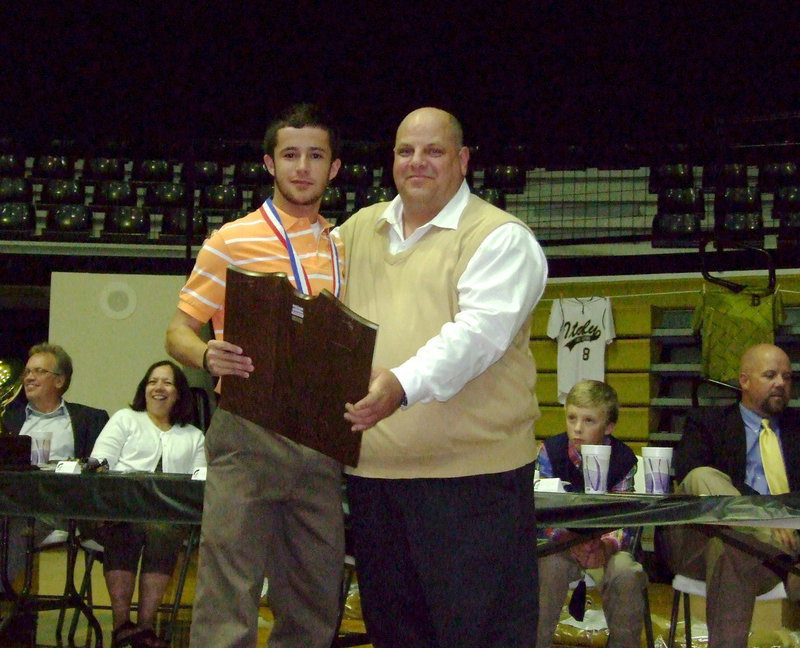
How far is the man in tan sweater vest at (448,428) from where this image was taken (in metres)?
2.00

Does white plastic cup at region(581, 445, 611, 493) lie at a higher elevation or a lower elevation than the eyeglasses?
lower

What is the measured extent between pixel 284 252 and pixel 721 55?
32.0ft

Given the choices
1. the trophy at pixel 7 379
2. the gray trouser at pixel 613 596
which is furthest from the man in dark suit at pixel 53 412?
the gray trouser at pixel 613 596

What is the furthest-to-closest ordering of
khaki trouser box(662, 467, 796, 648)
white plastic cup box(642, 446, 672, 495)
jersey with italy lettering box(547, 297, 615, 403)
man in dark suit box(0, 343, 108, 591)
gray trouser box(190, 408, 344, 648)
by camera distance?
jersey with italy lettering box(547, 297, 615, 403) → man in dark suit box(0, 343, 108, 591) → khaki trouser box(662, 467, 796, 648) → white plastic cup box(642, 446, 672, 495) → gray trouser box(190, 408, 344, 648)

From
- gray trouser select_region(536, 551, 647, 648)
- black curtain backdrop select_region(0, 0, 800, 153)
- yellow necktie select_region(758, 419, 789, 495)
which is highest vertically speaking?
black curtain backdrop select_region(0, 0, 800, 153)

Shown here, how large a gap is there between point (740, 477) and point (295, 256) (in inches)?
85.8

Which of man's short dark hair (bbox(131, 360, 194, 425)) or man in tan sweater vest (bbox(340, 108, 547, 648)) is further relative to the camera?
man's short dark hair (bbox(131, 360, 194, 425))

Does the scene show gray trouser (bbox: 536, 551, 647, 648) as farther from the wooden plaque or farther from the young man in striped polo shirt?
the wooden plaque

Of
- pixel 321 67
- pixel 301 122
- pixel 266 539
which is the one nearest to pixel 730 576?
pixel 266 539

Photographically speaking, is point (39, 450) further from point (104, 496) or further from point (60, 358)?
point (60, 358)

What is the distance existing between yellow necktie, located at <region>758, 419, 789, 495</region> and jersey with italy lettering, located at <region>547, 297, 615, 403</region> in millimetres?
5120

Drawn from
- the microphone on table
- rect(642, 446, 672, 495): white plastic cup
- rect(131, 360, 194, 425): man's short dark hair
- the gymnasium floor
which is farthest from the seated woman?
rect(642, 446, 672, 495): white plastic cup

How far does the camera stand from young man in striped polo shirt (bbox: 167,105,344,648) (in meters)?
2.10

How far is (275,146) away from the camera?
7.44ft
